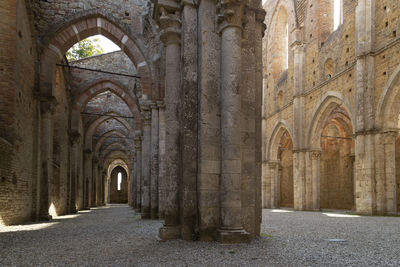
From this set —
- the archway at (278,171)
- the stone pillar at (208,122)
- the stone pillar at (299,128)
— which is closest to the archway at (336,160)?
the stone pillar at (299,128)

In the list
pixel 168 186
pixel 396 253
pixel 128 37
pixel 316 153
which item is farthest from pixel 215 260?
pixel 316 153

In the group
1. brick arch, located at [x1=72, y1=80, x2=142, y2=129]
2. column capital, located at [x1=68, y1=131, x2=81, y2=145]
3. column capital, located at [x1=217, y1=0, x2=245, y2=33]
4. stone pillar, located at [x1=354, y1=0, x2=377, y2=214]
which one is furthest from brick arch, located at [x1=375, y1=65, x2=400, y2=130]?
column capital, located at [x1=68, y1=131, x2=81, y2=145]

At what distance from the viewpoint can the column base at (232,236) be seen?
5.66 meters

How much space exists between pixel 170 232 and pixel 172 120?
2.20 meters

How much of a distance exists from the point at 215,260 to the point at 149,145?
10027 mm

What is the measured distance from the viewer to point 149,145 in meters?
14.2

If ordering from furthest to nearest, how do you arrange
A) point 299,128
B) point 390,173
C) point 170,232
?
point 299,128, point 390,173, point 170,232

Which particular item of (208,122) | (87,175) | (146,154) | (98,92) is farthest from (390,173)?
(87,175)

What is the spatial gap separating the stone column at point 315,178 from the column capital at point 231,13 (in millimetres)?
15579

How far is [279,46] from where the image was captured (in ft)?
83.1

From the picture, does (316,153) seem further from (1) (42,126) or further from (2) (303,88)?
(1) (42,126)

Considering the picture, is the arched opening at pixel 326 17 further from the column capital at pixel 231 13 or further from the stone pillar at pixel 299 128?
the column capital at pixel 231 13

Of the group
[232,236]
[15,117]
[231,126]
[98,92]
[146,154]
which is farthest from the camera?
[98,92]

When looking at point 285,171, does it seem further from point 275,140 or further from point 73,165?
point 73,165
